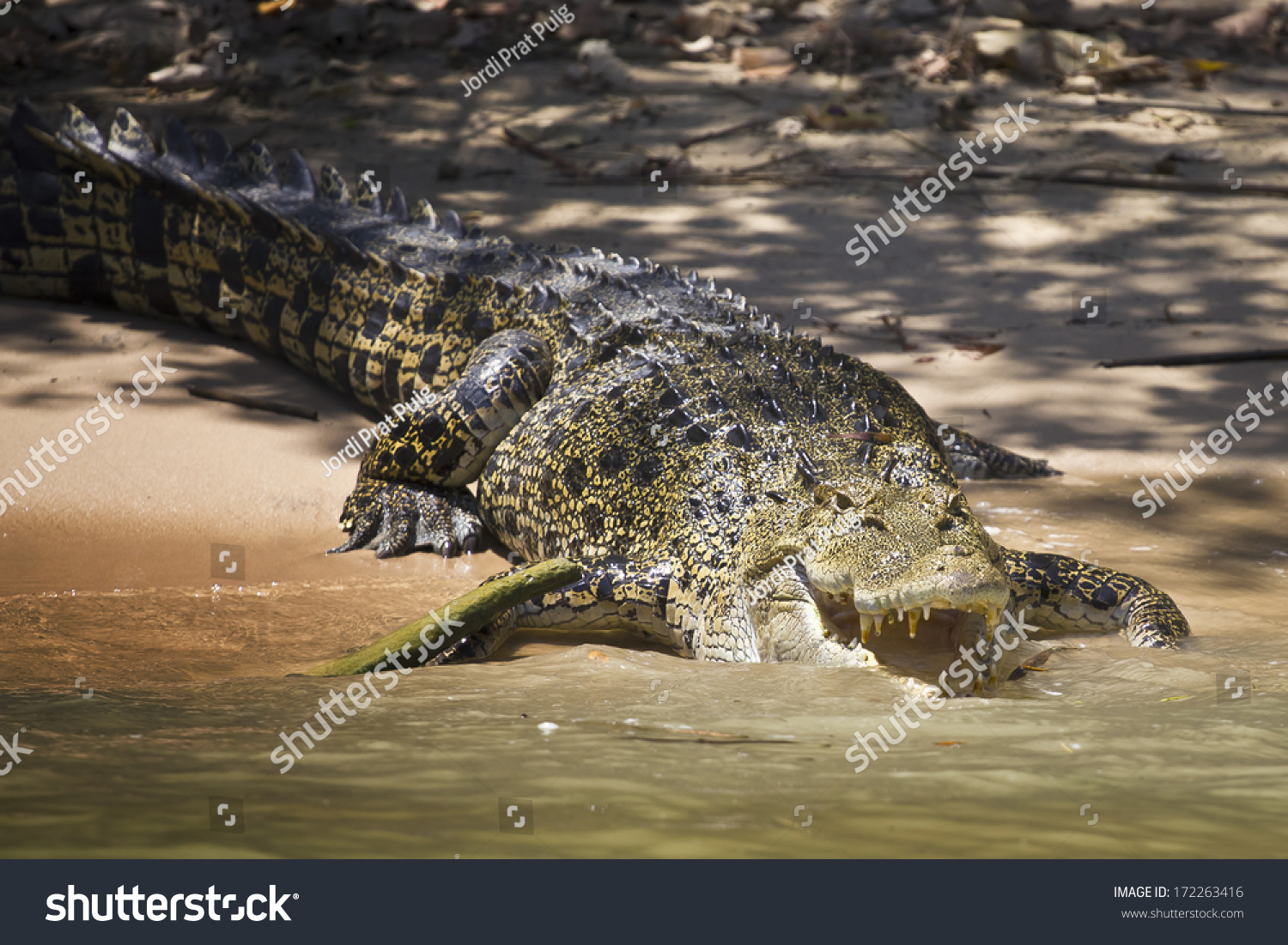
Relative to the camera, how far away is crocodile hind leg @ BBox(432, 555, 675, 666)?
375 cm

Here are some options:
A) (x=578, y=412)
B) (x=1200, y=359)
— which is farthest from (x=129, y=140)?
(x=1200, y=359)

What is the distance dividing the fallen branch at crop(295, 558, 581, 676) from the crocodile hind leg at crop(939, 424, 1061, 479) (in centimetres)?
254

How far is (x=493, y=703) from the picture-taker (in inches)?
107

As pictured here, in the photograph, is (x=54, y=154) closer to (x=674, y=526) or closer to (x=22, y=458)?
(x=22, y=458)

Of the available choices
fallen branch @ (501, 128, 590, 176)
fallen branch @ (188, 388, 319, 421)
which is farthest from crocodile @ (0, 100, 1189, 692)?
fallen branch @ (501, 128, 590, 176)

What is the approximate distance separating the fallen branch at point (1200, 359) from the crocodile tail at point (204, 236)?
3.56 meters

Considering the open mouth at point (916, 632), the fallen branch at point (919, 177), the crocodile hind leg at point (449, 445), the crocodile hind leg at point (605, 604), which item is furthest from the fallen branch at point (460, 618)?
the fallen branch at point (919, 177)

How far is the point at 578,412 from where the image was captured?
4402 mm

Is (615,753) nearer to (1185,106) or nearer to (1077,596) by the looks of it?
(1077,596)

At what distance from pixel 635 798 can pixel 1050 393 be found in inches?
181

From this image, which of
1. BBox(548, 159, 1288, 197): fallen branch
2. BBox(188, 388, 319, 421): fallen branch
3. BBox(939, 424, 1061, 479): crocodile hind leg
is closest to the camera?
BBox(939, 424, 1061, 479): crocodile hind leg

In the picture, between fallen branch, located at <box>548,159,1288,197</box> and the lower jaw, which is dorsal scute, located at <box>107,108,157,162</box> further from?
the lower jaw

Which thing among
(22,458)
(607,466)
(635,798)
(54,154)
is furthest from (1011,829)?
(54,154)

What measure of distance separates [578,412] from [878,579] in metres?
1.92
